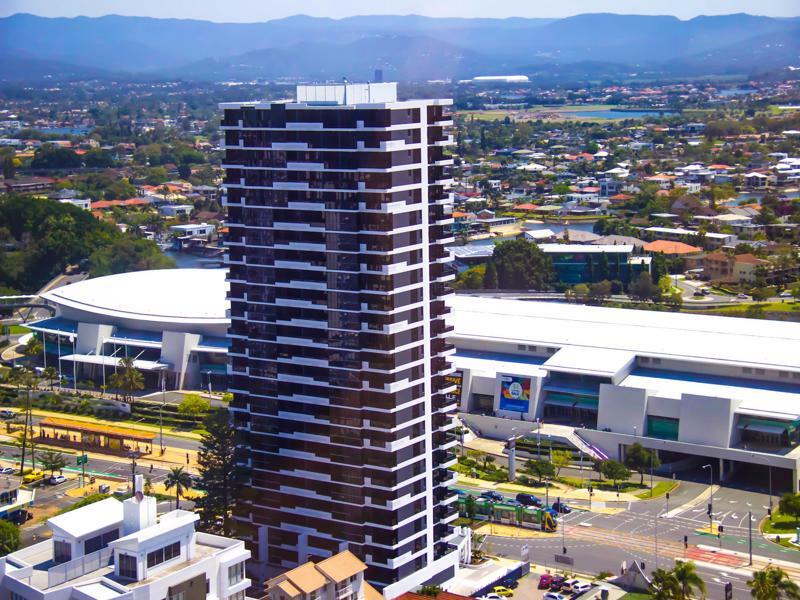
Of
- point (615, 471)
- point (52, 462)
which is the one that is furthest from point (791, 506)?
point (52, 462)

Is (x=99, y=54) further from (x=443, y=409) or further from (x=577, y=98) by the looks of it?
(x=443, y=409)

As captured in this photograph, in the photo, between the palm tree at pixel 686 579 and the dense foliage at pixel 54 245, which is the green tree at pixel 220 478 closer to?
the palm tree at pixel 686 579

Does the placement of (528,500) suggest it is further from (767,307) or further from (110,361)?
(767,307)

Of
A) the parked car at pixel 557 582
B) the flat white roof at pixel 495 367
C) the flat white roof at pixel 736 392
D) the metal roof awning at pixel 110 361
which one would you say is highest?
the flat white roof at pixel 736 392

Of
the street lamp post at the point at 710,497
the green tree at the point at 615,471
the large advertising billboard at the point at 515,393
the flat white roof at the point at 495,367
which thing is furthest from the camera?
the flat white roof at the point at 495,367

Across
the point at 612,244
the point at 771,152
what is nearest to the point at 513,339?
the point at 612,244

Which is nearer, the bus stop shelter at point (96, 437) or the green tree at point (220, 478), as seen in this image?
the green tree at point (220, 478)

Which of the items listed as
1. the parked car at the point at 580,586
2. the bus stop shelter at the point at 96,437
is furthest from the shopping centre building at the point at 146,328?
the parked car at the point at 580,586

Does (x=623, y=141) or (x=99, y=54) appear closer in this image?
(x=623, y=141)
